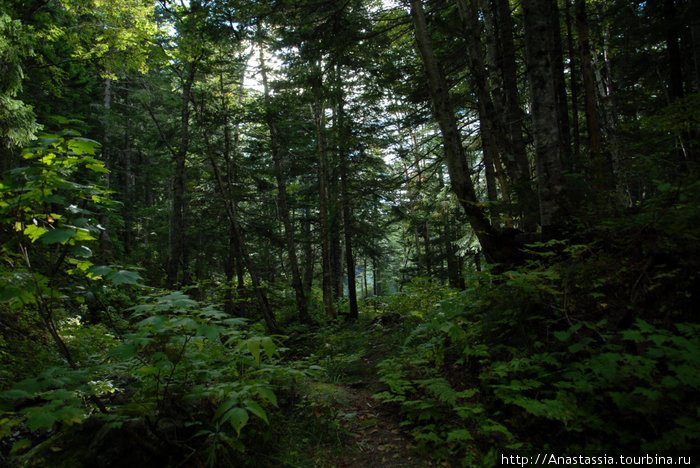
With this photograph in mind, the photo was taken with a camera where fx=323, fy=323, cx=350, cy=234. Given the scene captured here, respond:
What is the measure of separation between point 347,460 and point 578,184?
5238 mm

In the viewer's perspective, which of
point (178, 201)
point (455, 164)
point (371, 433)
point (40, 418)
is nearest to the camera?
point (40, 418)

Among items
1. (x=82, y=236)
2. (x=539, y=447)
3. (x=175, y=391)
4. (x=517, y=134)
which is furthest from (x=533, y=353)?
(x=517, y=134)

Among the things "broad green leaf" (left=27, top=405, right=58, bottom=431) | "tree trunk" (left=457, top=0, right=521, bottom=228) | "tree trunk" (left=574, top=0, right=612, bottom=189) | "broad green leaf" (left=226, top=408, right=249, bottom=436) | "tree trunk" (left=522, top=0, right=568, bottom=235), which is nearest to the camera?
"broad green leaf" (left=27, top=405, right=58, bottom=431)

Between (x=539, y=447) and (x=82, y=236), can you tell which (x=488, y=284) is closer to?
(x=539, y=447)

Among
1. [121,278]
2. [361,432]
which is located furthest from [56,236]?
[361,432]

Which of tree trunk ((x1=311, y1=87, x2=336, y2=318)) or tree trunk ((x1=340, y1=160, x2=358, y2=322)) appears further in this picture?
tree trunk ((x1=340, y1=160, x2=358, y2=322))

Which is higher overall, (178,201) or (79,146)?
(178,201)

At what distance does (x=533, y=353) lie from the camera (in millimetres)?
3814

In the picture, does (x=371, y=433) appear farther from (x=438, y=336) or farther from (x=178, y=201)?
(x=178, y=201)

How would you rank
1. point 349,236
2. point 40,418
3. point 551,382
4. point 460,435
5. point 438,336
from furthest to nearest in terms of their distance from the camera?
point 349,236, point 438,336, point 551,382, point 460,435, point 40,418

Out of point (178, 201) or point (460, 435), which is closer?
point (460, 435)

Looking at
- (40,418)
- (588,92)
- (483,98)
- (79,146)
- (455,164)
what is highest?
(588,92)

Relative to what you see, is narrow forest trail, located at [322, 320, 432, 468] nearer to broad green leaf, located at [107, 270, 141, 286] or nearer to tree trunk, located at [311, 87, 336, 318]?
broad green leaf, located at [107, 270, 141, 286]

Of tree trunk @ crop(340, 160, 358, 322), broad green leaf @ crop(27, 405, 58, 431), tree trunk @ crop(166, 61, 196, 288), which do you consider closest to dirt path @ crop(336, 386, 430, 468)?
broad green leaf @ crop(27, 405, 58, 431)
